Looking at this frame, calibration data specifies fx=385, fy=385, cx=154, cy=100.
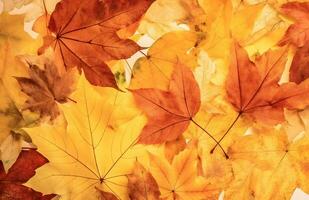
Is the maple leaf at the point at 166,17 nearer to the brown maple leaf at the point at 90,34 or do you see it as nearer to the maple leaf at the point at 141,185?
the brown maple leaf at the point at 90,34

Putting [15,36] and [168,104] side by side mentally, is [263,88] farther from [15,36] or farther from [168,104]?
[15,36]

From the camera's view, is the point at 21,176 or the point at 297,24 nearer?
the point at 21,176

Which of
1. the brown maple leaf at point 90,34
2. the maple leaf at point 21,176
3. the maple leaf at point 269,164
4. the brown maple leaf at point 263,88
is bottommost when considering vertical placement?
the maple leaf at point 269,164

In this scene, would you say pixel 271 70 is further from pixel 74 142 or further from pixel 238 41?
pixel 74 142

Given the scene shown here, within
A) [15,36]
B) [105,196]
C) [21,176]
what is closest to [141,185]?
[105,196]

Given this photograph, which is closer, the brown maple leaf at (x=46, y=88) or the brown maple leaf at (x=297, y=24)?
the brown maple leaf at (x=46, y=88)

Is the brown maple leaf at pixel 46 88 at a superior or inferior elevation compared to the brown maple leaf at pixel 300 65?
superior

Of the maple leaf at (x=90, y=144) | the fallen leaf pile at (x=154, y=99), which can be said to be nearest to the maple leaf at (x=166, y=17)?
the fallen leaf pile at (x=154, y=99)

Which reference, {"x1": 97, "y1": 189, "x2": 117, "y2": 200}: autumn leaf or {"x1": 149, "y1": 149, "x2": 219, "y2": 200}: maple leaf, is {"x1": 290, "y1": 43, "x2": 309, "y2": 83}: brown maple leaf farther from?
{"x1": 97, "y1": 189, "x2": 117, "y2": 200}: autumn leaf
